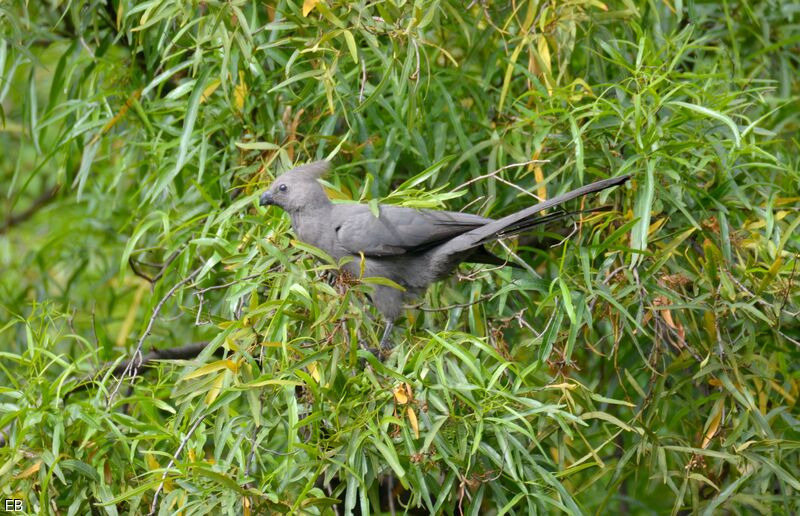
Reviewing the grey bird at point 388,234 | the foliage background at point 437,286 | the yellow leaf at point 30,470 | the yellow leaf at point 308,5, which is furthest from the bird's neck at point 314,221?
the yellow leaf at point 30,470

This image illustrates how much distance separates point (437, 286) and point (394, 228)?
310mm

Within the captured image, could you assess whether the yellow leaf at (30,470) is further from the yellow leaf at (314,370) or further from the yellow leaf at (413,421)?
the yellow leaf at (413,421)

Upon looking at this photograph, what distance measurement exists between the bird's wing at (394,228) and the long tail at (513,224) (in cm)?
4

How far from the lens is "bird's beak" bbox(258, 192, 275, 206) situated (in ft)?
10.6

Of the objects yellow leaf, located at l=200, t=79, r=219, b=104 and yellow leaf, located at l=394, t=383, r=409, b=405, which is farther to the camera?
yellow leaf, located at l=200, t=79, r=219, b=104

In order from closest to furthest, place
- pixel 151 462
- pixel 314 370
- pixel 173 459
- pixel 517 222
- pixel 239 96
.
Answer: pixel 173 459, pixel 314 370, pixel 151 462, pixel 517 222, pixel 239 96

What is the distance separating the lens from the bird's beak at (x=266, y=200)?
3.23 meters

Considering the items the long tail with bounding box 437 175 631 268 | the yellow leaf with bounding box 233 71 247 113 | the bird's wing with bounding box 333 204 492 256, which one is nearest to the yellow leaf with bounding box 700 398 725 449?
the long tail with bounding box 437 175 631 268

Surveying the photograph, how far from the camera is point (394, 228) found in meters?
3.35

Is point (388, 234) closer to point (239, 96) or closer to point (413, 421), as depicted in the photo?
point (239, 96)

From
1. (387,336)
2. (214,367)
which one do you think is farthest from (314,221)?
(214,367)

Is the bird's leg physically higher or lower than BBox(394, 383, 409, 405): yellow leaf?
lower

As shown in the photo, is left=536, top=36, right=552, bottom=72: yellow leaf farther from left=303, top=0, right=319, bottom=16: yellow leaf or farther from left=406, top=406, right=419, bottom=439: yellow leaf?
left=406, top=406, right=419, bottom=439: yellow leaf

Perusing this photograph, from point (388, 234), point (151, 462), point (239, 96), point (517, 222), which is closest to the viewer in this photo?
point (151, 462)
